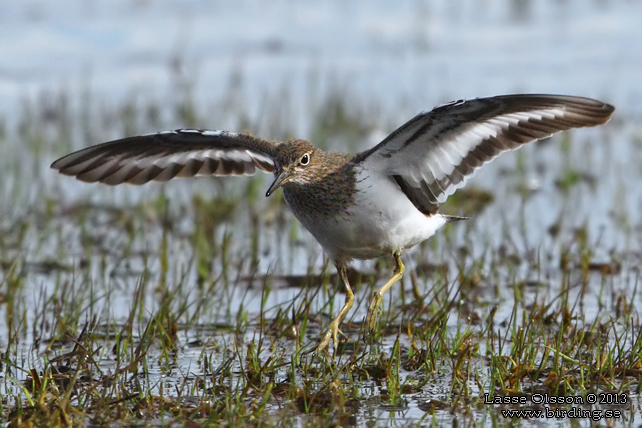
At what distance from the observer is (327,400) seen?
5.20 metres

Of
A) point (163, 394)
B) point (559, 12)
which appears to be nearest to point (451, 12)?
point (559, 12)

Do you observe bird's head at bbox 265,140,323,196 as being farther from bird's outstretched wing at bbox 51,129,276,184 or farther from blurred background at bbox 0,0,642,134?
blurred background at bbox 0,0,642,134

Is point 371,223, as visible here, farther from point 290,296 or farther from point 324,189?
point 290,296

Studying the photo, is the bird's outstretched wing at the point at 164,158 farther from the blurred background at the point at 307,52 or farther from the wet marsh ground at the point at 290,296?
the blurred background at the point at 307,52

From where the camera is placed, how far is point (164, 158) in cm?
743

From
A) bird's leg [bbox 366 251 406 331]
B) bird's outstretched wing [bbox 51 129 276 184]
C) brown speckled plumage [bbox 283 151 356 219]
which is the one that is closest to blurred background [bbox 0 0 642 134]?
bird's outstretched wing [bbox 51 129 276 184]

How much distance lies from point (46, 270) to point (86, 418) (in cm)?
334

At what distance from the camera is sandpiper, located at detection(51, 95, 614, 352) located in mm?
6133

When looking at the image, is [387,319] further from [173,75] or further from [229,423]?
[173,75]

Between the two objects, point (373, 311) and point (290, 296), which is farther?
point (290, 296)

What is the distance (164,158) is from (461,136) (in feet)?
7.05

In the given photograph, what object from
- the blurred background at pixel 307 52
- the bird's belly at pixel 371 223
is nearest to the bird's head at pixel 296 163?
the bird's belly at pixel 371 223

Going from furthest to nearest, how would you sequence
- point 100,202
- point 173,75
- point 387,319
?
point 173,75
point 100,202
point 387,319

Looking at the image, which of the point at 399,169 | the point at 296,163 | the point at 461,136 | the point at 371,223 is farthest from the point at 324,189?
the point at 461,136
